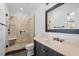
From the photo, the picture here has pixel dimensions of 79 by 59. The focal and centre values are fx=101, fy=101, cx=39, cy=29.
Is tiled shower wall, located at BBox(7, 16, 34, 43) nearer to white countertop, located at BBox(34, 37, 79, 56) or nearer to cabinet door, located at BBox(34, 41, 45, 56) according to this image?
cabinet door, located at BBox(34, 41, 45, 56)

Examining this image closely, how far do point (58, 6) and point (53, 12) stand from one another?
313 millimetres

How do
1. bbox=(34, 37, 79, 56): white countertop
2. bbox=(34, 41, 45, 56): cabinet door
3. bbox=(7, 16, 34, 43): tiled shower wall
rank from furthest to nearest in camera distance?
bbox=(7, 16, 34, 43): tiled shower wall, bbox=(34, 41, 45, 56): cabinet door, bbox=(34, 37, 79, 56): white countertop

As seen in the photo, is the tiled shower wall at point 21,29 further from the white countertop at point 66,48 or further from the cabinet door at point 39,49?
the white countertop at point 66,48

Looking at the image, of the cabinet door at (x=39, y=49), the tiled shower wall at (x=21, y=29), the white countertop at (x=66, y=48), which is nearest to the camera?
the white countertop at (x=66, y=48)

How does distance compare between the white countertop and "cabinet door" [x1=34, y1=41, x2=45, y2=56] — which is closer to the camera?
the white countertop

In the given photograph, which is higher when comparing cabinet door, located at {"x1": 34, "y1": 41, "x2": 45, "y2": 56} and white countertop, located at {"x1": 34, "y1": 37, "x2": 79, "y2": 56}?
white countertop, located at {"x1": 34, "y1": 37, "x2": 79, "y2": 56}

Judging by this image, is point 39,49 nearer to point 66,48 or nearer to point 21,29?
point 66,48

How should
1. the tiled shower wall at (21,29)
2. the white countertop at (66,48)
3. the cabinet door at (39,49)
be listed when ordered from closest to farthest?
the white countertop at (66,48)
the cabinet door at (39,49)
the tiled shower wall at (21,29)

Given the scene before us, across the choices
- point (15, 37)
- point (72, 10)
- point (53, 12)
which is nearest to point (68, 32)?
point (72, 10)

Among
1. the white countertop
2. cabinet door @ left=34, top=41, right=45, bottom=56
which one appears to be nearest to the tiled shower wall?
cabinet door @ left=34, top=41, right=45, bottom=56

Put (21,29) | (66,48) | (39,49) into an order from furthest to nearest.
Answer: (21,29) < (39,49) < (66,48)

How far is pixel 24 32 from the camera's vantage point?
20.5ft

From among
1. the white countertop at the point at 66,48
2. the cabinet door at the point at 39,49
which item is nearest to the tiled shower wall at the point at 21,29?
the cabinet door at the point at 39,49

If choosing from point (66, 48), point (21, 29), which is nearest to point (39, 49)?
point (66, 48)
